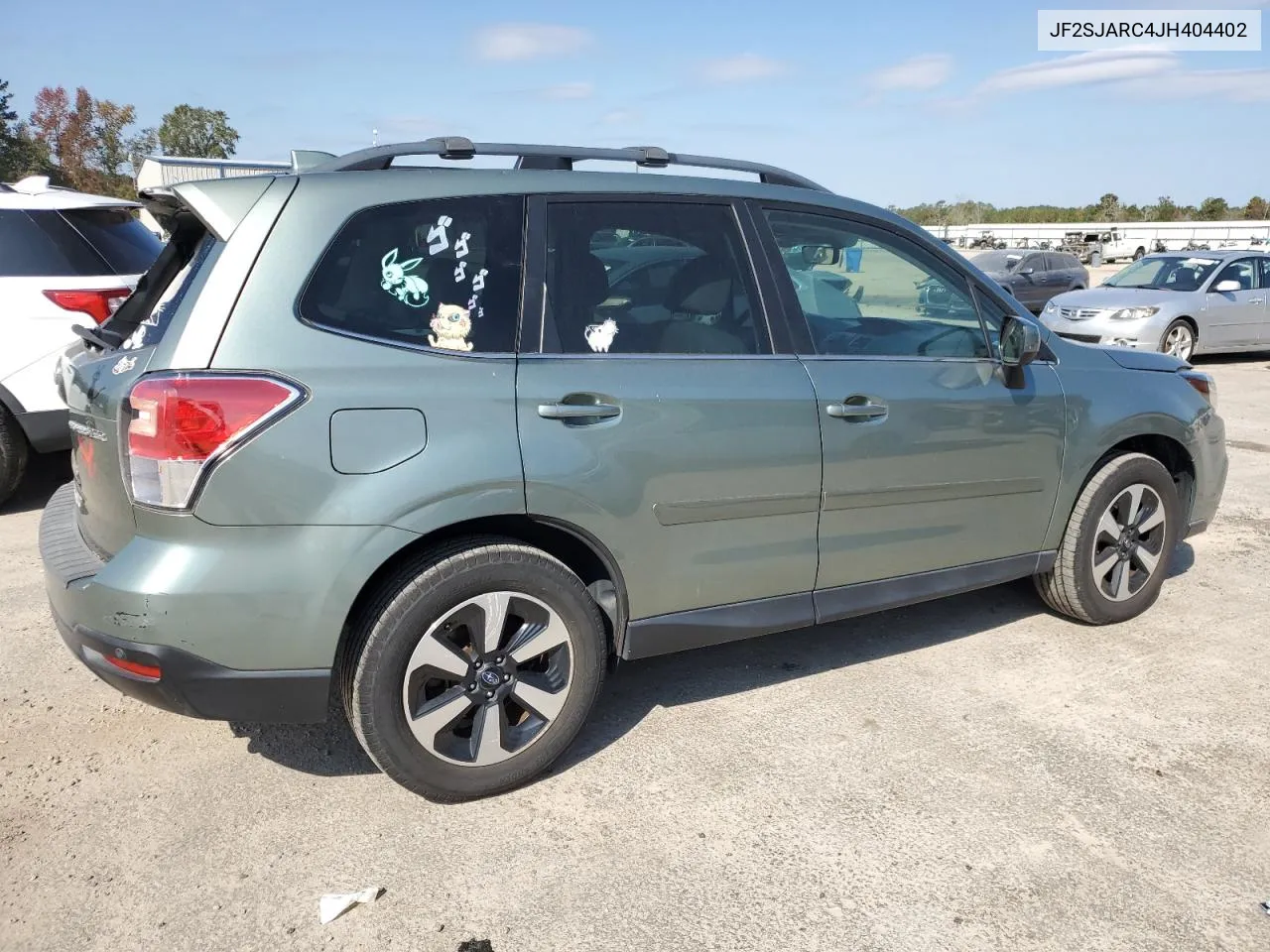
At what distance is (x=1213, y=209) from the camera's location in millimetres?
73250

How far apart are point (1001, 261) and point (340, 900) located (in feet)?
71.1

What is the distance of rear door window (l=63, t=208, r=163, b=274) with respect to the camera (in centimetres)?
556

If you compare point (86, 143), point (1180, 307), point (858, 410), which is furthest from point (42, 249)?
point (86, 143)

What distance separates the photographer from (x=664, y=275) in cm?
312

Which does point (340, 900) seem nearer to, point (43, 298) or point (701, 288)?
point (701, 288)

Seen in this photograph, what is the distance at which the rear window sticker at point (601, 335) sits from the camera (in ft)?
9.65

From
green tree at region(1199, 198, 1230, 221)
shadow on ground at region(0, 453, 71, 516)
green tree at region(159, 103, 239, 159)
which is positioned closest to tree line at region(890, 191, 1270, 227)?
green tree at region(1199, 198, 1230, 221)

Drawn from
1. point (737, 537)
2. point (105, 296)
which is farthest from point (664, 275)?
point (105, 296)

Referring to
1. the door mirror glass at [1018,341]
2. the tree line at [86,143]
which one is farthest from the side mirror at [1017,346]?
the tree line at [86,143]

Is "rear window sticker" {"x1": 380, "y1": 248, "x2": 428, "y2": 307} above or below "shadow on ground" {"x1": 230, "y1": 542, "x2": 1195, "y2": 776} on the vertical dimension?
above

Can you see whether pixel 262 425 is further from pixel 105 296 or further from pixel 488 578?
pixel 105 296

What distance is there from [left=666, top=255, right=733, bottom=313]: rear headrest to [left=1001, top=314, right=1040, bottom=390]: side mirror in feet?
3.71

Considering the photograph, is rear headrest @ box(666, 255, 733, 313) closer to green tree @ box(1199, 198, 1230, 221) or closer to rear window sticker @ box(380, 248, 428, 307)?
rear window sticker @ box(380, 248, 428, 307)

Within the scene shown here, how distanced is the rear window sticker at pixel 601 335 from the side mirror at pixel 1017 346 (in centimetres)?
157
